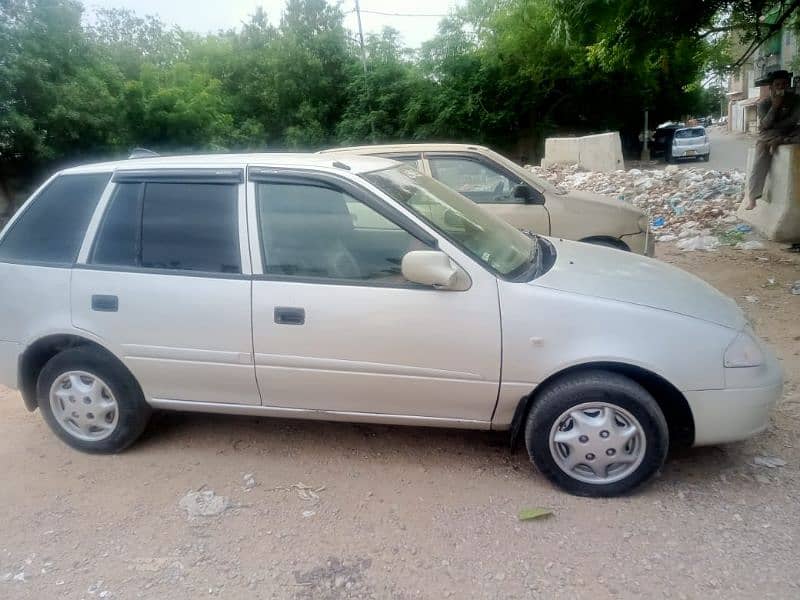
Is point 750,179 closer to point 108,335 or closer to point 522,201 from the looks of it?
point 522,201

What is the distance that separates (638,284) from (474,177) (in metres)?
3.37

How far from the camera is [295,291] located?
11.5ft

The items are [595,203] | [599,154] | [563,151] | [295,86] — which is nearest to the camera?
[595,203]

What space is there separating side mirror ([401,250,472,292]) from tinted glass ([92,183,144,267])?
1.61m

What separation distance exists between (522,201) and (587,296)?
3362 millimetres

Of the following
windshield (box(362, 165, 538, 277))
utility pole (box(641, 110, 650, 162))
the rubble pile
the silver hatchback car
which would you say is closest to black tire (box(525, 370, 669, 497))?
the silver hatchback car

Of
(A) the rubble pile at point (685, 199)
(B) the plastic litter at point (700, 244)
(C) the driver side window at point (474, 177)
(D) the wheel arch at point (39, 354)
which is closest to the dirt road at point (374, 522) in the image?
(D) the wheel arch at point (39, 354)

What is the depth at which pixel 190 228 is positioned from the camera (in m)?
3.76

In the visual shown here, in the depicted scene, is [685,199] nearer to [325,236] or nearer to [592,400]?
[592,400]

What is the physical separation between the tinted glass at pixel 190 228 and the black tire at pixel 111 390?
63 cm

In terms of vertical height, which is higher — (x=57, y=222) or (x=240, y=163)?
(x=240, y=163)

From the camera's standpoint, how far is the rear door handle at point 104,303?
3742 millimetres

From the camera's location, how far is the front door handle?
3480 millimetres

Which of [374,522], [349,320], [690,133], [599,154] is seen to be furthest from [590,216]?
[690,133]
